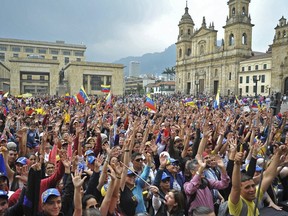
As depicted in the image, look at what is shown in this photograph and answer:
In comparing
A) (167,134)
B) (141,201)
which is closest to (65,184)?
(141,201)

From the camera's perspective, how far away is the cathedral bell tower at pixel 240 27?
60.1m

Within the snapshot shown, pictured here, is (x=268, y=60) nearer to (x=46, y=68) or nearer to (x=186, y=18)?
(x=186, y=18)

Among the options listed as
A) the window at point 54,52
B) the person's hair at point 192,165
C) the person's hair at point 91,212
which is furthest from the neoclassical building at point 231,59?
the person's hair at point 91,212

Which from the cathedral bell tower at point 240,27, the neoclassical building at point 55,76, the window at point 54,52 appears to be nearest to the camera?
the neoclassical building at point 55,76

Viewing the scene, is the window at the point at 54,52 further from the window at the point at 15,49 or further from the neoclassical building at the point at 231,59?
the neoclassical building at the point at 231,59

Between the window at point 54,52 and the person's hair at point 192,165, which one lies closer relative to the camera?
the person's hair at point 192,165

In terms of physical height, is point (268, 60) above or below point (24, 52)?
below

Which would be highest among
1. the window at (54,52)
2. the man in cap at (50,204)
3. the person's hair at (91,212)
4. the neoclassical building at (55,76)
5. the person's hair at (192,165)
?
the window at (54,52)

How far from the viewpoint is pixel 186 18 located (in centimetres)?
7569

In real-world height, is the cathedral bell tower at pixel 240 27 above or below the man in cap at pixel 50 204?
above

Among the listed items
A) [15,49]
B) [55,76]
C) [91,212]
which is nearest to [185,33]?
[55,76]

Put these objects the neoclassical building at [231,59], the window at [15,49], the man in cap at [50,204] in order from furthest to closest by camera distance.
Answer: the window at [15,49] < the neoclassical building at [231,59] < the man in cap at [50,204]

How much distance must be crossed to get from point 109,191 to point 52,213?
743mm

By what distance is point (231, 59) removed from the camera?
6153 centimetres
